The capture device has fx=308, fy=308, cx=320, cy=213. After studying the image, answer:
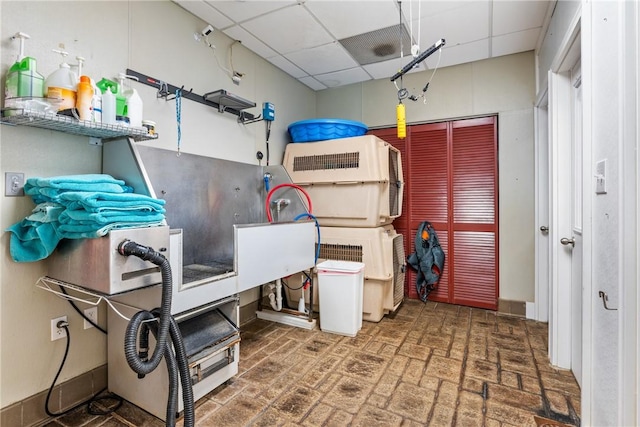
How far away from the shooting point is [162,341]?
134 cm

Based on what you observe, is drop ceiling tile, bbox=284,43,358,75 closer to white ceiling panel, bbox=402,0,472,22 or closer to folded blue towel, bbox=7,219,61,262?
white ceiling panel, bbox=402,0,472,22

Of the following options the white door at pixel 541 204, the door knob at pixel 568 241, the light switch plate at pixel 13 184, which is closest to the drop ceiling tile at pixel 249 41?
the light switch plate at pixel 13 184

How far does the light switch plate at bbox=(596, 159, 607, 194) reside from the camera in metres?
1.27

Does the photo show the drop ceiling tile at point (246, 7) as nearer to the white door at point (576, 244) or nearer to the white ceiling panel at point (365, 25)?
the white ceiling panel at point (365, 25)

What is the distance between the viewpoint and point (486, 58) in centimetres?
325

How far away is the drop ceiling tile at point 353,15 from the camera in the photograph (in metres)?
2.35

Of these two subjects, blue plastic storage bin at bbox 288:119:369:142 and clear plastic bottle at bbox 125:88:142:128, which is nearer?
clear plastic bottle at bbox 125:88:142:128

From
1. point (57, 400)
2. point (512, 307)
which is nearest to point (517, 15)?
point (512, 307)

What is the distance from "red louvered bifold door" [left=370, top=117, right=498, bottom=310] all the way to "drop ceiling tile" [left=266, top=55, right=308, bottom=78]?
146 cm

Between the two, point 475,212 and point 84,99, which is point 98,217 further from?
point 475,212

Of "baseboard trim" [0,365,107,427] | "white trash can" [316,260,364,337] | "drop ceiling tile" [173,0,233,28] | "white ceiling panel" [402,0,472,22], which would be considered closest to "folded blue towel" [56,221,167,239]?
"baseboard trim" [0,365,107,427]

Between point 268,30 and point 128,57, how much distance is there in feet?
3.95

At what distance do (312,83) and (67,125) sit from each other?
114 inches

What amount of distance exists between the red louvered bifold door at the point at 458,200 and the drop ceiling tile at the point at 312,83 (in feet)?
4.21
